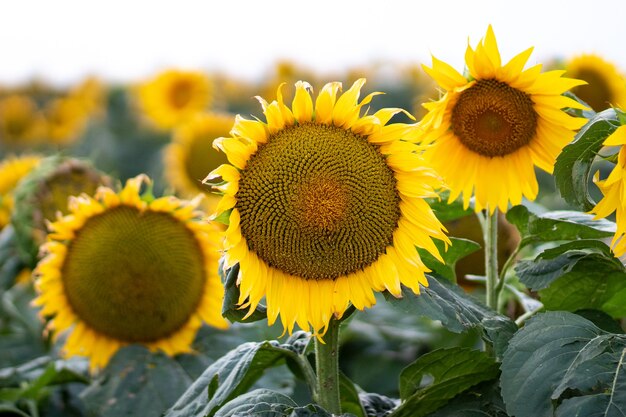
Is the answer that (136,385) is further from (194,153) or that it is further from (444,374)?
(194,153)

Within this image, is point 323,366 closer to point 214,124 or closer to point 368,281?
point 368,281

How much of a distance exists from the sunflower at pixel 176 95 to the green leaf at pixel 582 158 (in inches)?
149

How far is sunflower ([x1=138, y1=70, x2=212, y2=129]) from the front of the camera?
5082mm

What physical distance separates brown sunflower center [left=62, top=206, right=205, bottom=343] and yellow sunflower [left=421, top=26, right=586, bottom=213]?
74cm

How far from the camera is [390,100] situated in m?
6.31

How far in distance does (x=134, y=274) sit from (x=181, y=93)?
125 inches

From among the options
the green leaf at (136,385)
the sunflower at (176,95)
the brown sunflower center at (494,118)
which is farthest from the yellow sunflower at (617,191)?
the sunflower at (176,95)

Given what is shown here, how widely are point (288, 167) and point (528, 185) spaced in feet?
1.58

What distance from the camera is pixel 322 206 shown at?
1361mm

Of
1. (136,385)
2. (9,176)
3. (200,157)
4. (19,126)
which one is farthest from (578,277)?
(19,126)

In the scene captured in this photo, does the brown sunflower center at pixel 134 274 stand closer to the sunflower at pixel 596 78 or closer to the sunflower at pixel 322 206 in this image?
the sunflower at pixel 322 206

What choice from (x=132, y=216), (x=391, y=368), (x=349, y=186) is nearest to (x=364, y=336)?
(x=391, y=368)

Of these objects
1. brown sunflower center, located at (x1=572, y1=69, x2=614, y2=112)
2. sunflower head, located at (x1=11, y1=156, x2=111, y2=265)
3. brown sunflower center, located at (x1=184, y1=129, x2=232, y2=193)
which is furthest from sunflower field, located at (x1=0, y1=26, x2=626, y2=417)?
brown sunflower center, located at (x1=184, y1=129, x2=232, y2=193)

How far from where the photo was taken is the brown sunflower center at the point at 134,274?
2104 millimetres
